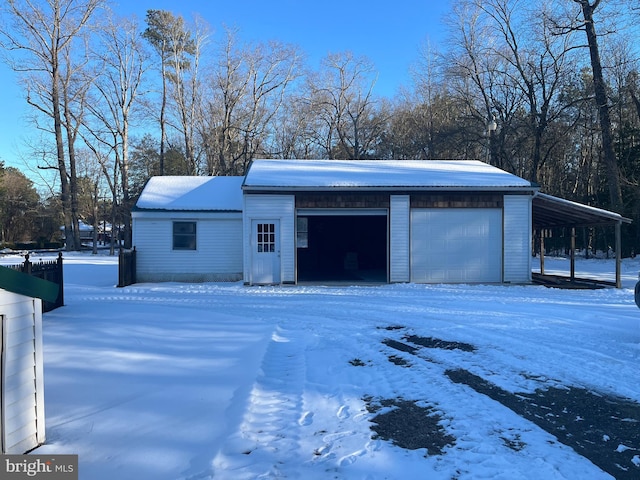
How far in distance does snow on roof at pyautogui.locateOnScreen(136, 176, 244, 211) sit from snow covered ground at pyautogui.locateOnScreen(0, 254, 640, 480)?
20.3 ft

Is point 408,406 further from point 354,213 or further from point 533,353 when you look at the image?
point 354,213

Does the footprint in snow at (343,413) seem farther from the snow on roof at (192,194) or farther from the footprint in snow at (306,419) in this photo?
the snow on roof at (192,194)

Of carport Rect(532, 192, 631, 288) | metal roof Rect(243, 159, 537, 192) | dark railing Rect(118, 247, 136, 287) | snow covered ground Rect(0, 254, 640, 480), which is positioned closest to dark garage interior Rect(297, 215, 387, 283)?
metal roof Rect(243, 159, 537, 192)

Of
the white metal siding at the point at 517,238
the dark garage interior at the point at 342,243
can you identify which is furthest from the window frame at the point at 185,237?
the white metal siding at the point at 517,238

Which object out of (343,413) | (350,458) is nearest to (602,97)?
(343,413)

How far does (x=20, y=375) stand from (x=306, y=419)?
2.38m

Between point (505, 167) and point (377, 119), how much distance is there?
40.3 feet

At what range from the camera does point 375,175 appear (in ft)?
54.6

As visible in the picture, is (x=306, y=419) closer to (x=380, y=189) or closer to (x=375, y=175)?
(x=380, y=189)

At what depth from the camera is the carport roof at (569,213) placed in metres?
15.0

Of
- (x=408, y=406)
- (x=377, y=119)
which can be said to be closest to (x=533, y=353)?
(x=408, y=406)

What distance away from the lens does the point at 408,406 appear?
189 inches

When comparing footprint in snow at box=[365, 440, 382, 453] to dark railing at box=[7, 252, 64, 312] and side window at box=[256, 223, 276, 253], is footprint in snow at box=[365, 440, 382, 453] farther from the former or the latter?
side window at box=[256, 223, 276, 253]

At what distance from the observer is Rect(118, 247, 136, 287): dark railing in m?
15.1
